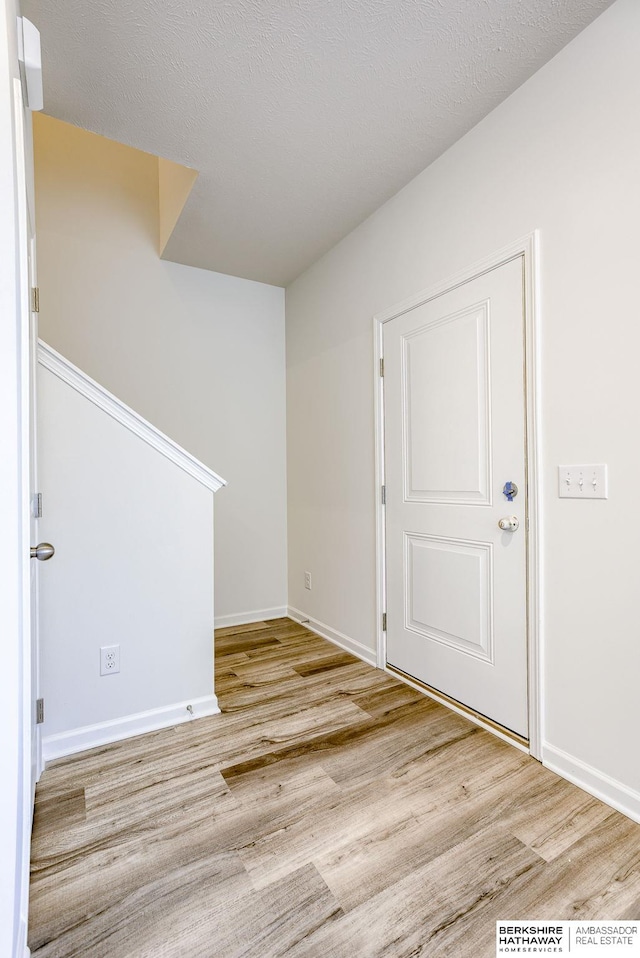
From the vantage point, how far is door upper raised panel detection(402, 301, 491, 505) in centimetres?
195

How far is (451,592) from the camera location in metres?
2.12

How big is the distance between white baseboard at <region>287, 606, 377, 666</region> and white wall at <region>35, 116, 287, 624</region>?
0.70ft

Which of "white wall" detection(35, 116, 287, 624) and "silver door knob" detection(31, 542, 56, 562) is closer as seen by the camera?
"silver door knob" detection(31, 542, 56, 562)

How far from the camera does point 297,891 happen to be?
1.18 meters

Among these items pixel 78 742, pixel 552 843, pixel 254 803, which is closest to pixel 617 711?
pixel 552 843

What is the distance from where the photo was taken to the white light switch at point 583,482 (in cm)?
150

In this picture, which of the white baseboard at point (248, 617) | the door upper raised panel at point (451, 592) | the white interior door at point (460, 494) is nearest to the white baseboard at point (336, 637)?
the white baseboard at point (248, 617)

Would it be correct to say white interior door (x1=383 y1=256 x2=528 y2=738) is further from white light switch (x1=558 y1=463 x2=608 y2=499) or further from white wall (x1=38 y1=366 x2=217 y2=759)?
white wall (x1=38 y1=366 x2=217 y2=759)

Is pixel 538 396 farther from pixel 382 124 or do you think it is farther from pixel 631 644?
pixel 382 124

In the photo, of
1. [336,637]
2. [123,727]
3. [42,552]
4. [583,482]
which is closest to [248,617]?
[336,637]

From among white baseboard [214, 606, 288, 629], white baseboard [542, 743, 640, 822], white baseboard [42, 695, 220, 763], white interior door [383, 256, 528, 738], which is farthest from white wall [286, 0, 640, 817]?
white baseboard [214, 606, 288, 629]

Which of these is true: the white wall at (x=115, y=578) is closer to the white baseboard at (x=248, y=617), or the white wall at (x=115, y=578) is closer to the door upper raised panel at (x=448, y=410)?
the door upper raised panel at (x=448, y=410)

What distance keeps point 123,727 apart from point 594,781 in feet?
5.84

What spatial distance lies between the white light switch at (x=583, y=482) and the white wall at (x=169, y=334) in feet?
7.47
